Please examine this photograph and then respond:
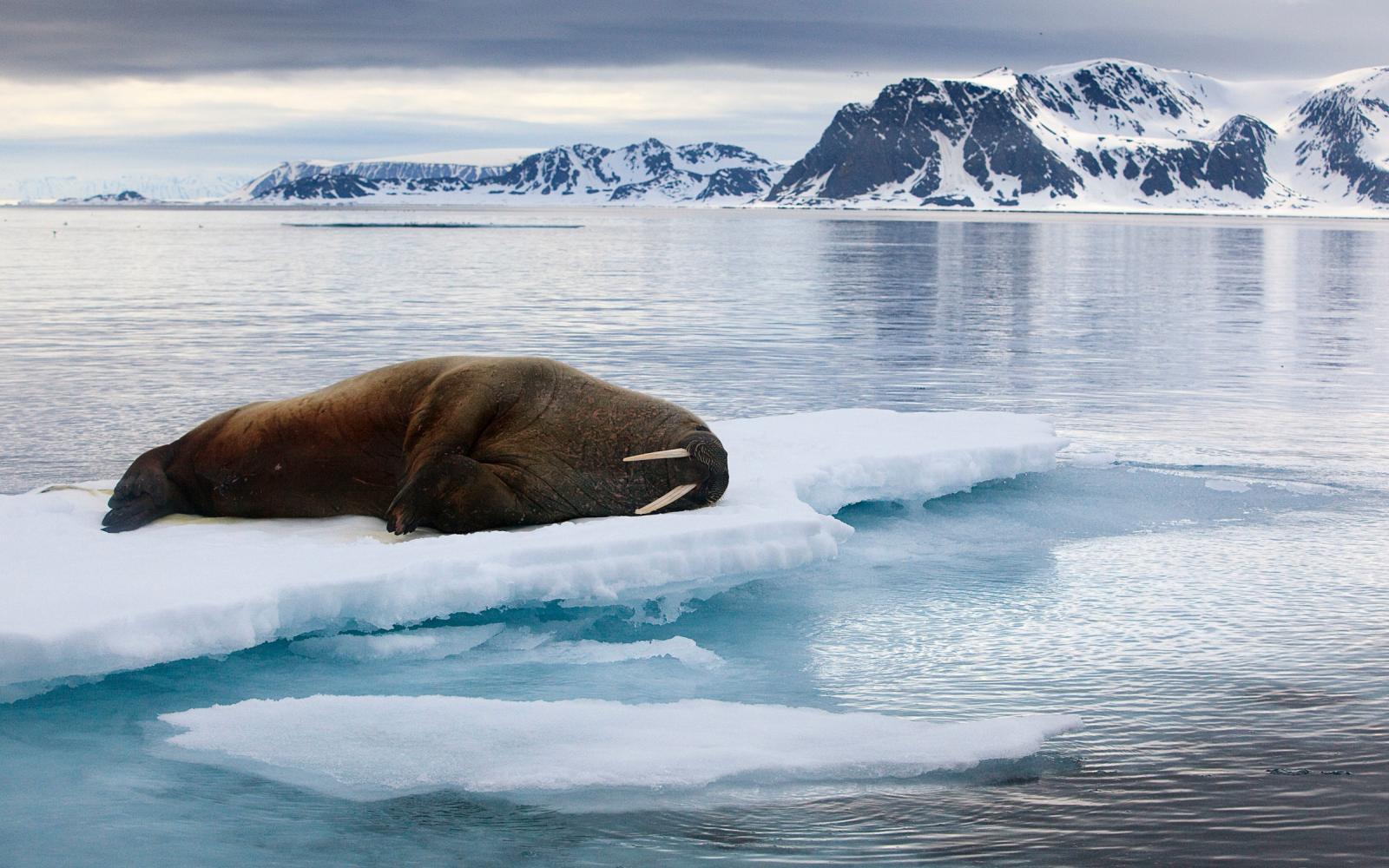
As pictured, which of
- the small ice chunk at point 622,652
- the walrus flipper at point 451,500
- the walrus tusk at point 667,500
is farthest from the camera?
the walrus tusk at point 667,500

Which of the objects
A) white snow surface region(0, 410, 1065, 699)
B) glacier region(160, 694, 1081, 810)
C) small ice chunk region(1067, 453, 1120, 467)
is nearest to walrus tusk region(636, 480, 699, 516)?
white snow surface region(0, 410, 1065, 699)

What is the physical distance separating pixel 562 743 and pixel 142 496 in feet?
12.8

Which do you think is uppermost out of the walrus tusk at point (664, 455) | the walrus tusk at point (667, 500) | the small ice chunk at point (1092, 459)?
the walrus tusk at point (664, 455)

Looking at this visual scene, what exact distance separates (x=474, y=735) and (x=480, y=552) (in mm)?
1663

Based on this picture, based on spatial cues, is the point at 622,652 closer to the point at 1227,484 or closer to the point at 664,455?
the point at 664,455

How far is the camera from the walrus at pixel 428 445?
754cm

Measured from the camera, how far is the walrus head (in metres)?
7.54

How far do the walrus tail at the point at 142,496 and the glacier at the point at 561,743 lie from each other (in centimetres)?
259

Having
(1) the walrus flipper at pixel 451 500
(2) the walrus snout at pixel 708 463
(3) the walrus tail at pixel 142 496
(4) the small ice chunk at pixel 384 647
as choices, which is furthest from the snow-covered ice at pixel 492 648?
(3) the walrus tail at pixel 142 496

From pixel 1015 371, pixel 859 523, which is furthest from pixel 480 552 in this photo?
pixel 1015 371

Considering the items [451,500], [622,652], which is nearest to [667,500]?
[451,500]

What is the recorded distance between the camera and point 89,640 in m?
5.33

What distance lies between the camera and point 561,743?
4.89 meters

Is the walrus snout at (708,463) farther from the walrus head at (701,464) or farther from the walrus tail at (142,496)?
the walrus tail at (142,496)
